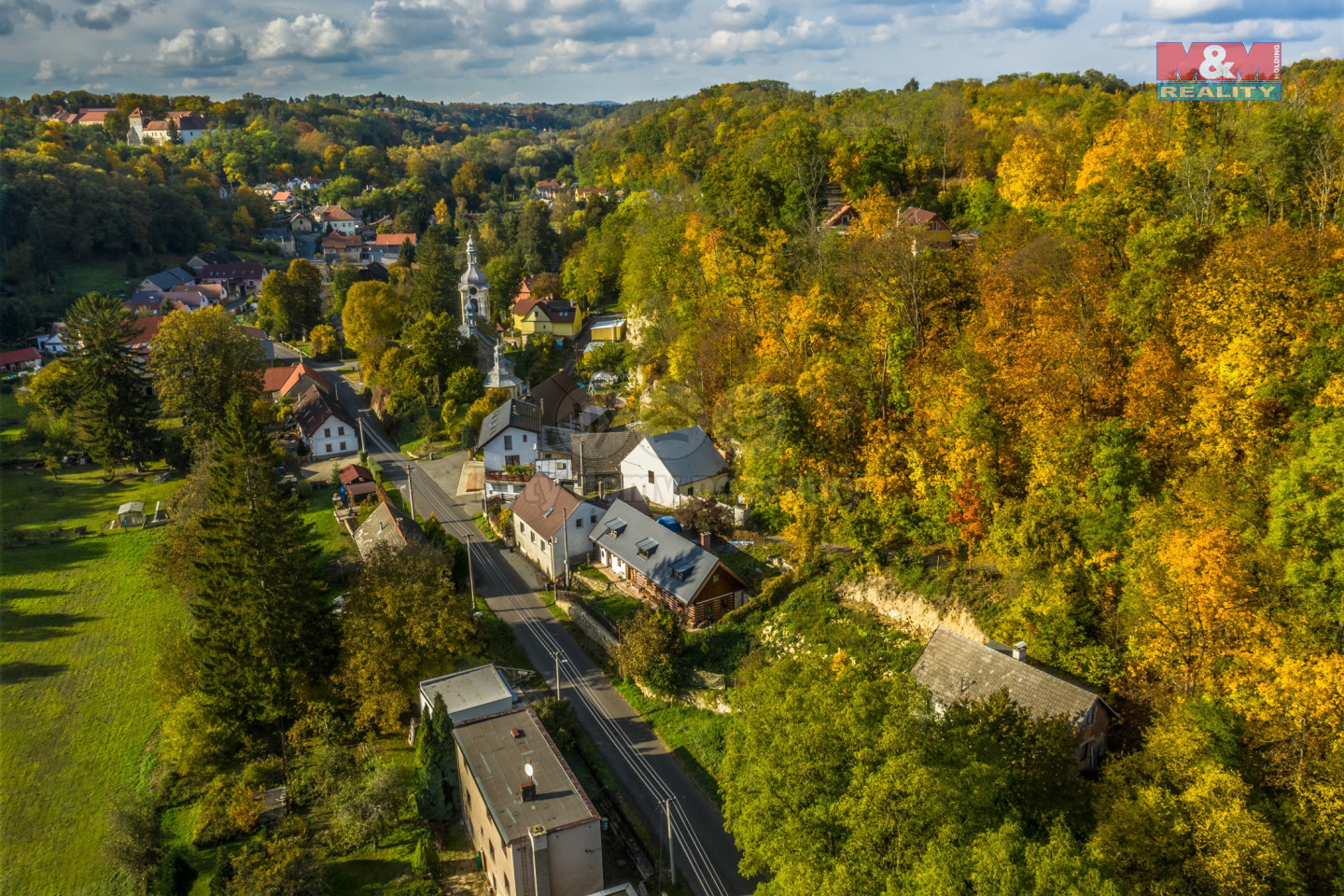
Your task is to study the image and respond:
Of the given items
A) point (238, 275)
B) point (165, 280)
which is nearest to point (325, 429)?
point (165, 280)

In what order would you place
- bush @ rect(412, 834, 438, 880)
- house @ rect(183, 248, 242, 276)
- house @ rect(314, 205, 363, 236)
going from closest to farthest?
bush @ rect(412, 834, 438, 880) < house @ rect(183, 248, 242, 276) < house @ rect(314, 205, 363, 236)

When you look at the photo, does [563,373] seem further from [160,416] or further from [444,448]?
[160,416]

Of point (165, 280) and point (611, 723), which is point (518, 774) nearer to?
point (611, 723)

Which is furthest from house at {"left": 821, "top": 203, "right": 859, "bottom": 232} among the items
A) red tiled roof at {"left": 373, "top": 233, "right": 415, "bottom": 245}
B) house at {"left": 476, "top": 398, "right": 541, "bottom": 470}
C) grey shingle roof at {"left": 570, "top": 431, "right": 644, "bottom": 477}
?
red tiled roof at {"left": 373, "top": 233, "right": 415, "bottom": 245}

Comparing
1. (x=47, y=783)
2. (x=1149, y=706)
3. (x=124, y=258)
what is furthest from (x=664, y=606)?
(x=124, y=258)

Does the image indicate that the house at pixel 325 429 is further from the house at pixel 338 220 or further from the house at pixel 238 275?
the house at pixel 338 220

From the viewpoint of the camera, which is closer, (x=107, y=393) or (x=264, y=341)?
(x=107, y=393)

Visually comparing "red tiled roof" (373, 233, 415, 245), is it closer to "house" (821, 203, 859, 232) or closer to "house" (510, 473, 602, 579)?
"house" (821, 203, 859, 232)
